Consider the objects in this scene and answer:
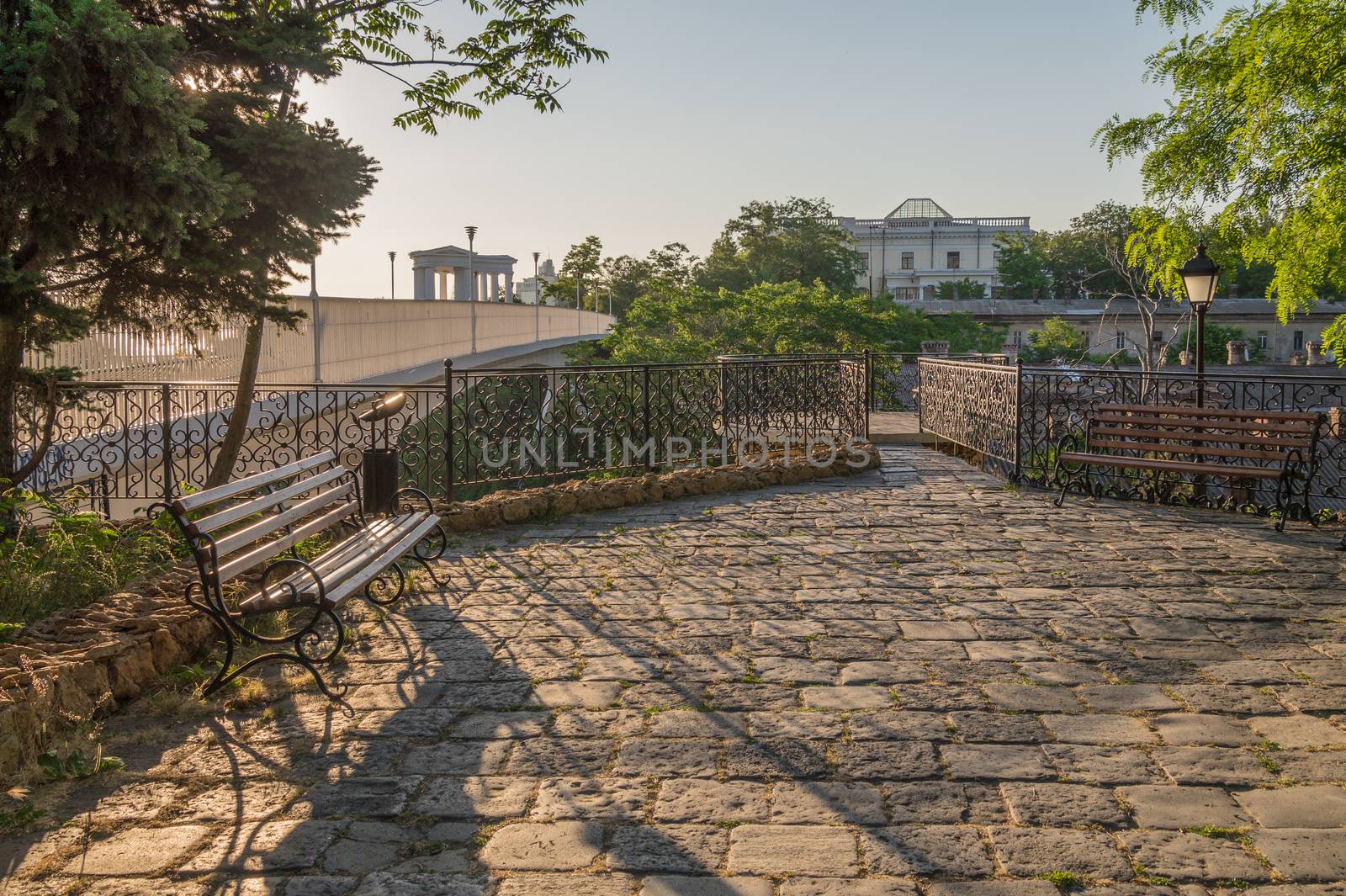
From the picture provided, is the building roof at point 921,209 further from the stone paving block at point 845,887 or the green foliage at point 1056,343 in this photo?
the stone paving block at point 845,887

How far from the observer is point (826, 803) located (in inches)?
159

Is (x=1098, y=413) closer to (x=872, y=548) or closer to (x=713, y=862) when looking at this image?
(x=872, y=548)

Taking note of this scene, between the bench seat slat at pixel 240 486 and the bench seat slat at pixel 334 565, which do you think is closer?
the bench seat slat at pixel 240 486

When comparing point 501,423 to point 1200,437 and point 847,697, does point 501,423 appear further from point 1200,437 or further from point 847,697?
point 847,697

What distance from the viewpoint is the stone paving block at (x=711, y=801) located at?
392 cm

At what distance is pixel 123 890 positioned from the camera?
342 centimetres

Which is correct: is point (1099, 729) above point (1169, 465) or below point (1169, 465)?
below

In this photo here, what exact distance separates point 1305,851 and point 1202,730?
3.82ft

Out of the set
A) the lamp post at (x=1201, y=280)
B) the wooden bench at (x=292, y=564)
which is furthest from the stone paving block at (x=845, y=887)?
the lamp post at (x=1201, y=280)

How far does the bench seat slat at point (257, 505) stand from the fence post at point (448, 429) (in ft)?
9.46

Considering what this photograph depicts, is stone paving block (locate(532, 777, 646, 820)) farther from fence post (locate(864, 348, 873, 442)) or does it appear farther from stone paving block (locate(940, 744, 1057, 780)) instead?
fence post (locate(864, 348, 873, 442))

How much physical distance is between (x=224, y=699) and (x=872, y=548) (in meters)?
5.24

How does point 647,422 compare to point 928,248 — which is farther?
point 928,248

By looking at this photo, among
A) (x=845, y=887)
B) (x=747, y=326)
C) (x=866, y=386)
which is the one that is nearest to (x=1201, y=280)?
(x=866, y=386)
